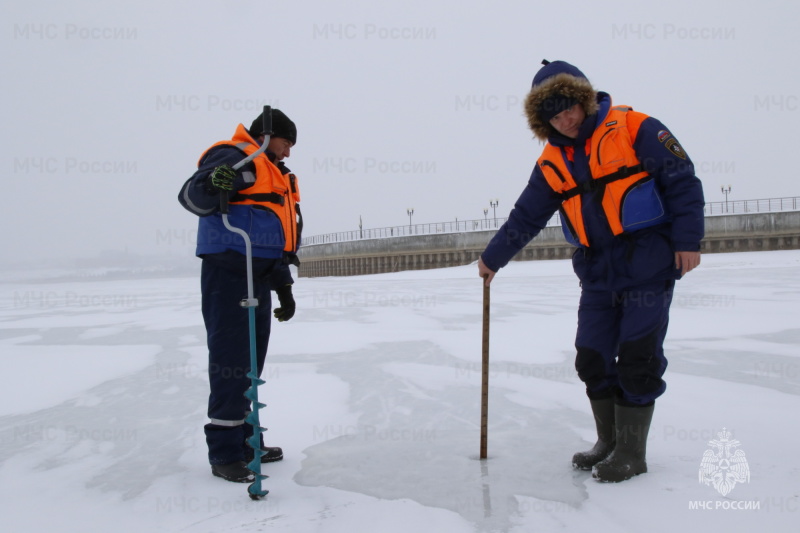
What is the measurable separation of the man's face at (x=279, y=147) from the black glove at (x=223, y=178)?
1.56ft

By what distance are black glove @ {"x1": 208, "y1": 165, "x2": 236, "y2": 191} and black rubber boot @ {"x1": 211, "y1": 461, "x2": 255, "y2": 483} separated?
48.1 inches

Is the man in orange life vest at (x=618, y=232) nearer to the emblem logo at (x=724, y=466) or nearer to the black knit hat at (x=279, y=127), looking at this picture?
the emblem logo at (x=724, y=466)

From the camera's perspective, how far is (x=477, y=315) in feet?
27.1

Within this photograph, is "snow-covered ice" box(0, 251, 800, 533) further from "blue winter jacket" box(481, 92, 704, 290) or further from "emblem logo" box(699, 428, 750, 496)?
"blue winter jacket" box(481, 92, 704, 290)

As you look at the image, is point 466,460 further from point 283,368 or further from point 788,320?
point 788,320

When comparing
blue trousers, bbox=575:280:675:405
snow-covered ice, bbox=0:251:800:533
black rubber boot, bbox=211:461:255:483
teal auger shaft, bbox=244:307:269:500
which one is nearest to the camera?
snow-covered ice, bbox=0:251:800:533

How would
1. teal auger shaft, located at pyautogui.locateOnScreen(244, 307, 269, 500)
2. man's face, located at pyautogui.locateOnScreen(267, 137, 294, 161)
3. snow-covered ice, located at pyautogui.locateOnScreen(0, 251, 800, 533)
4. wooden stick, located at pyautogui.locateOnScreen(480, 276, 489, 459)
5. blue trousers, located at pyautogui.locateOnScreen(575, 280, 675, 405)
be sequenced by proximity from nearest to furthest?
snow-covered ice, located at pyautogui.locateOnScreen(0, 251, 800, 533), teal auger shaft, located at pyautogui.locateOnScreen(244, 307, 269, 500), blue trousers, located at pyautogui.locateOnScreen(575, 280, 675, 405), wooden stick, located at pyautogui.locateOnScreen(480, 276, 489, 459), man's face, located at pyautogui.locateOnScreen(267, 137, 294, 161)

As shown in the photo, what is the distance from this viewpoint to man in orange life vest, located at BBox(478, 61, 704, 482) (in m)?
2.31

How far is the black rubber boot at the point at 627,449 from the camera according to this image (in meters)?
2.31

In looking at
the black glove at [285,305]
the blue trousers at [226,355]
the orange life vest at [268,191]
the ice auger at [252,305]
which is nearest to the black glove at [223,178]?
the ice auger at [252,305]

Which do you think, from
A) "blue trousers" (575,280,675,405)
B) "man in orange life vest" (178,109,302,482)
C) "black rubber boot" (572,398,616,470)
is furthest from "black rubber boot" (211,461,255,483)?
"blue trousers" (575,280,675,405)

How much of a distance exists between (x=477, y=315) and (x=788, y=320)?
378cm

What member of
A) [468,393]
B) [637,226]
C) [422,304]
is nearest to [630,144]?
[637,226]

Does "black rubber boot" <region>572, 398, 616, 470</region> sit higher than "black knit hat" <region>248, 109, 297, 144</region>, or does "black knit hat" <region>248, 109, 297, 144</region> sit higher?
"black knit hat" <region>248, 109, 297, 144</region>
